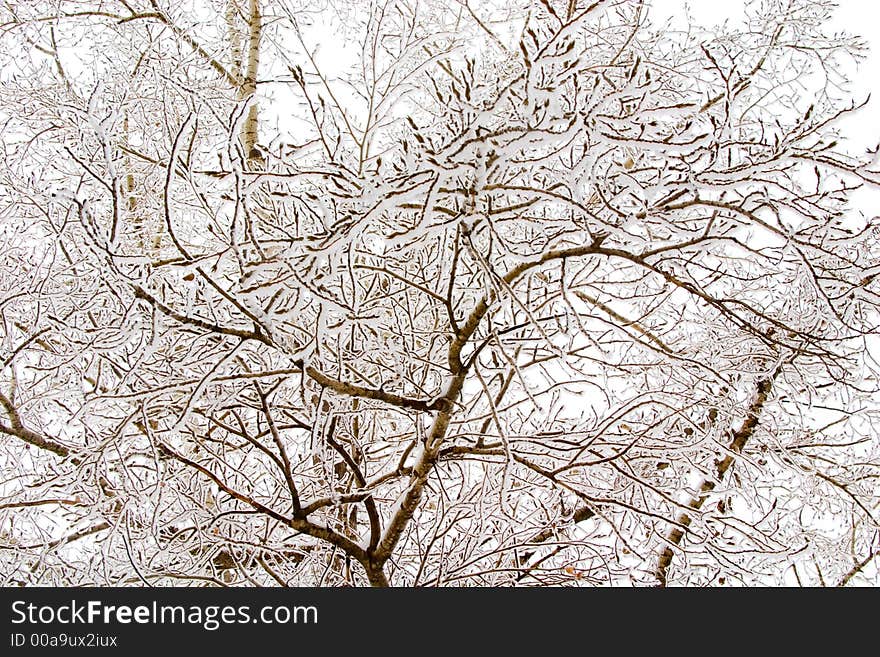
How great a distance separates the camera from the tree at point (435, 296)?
1.60 metres

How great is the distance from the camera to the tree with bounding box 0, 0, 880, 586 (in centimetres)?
160

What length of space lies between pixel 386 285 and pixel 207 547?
3.17 ft

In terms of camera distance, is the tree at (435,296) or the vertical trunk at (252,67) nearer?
the tree at (435,296)

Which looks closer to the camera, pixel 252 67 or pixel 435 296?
pixel 435 296

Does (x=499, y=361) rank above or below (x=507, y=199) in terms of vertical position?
below

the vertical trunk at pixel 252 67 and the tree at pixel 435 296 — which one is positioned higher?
the vertical trunk at pixel 252 67

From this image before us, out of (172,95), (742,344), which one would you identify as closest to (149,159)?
(172,95)

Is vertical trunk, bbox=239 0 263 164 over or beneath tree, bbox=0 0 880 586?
over

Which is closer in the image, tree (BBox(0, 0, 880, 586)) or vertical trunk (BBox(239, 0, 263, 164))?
tree (BBox(0, 0, 880, 586))

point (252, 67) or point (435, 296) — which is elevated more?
point (252, 67)

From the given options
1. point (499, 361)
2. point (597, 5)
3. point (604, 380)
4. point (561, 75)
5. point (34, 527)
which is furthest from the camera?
point (34, 527)

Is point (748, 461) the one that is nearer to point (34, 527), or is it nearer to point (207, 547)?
point (207, 547)

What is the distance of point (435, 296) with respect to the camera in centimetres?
167

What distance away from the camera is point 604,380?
6.85 ft
